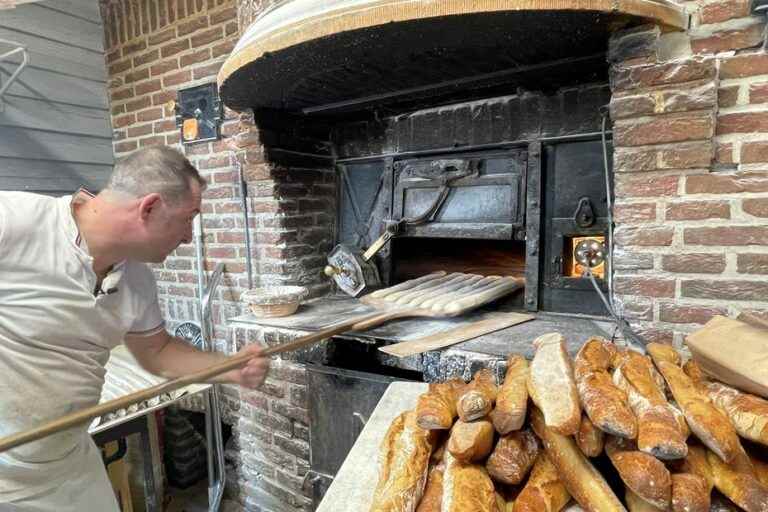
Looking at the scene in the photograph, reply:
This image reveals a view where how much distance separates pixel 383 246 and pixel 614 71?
123cm

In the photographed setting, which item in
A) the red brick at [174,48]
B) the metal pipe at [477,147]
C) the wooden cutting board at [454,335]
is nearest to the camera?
the wooden cutting board at [454,335]

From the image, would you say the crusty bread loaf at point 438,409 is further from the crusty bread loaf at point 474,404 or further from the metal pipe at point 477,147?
the metal pipe at point 477,147

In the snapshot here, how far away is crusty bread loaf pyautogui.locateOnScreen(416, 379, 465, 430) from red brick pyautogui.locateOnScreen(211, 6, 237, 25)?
6.86ft

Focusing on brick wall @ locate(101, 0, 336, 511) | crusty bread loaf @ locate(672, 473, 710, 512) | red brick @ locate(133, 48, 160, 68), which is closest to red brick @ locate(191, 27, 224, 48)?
brick wall @ locate(101, 0, 336, 511)

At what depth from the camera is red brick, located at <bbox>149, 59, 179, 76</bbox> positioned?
2.44 m

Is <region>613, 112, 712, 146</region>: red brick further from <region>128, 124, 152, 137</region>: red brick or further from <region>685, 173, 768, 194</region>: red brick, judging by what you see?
<region>128, 124, 152, 137</region>: red brick

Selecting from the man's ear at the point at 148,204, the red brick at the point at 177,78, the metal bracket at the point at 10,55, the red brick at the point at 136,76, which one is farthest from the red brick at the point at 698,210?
the metal bracket at the point at 10,55

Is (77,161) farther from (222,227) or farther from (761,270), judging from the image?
(761,270)

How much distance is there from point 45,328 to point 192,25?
182 cm

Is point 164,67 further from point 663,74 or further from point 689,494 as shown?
point 689,494

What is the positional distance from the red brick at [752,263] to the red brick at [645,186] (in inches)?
9.7

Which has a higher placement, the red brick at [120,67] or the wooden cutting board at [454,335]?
the red brick at [120,67]

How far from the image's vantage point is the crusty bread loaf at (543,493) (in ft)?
2.47

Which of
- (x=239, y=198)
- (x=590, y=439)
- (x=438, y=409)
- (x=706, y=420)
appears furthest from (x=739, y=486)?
(x=239, y=198)
